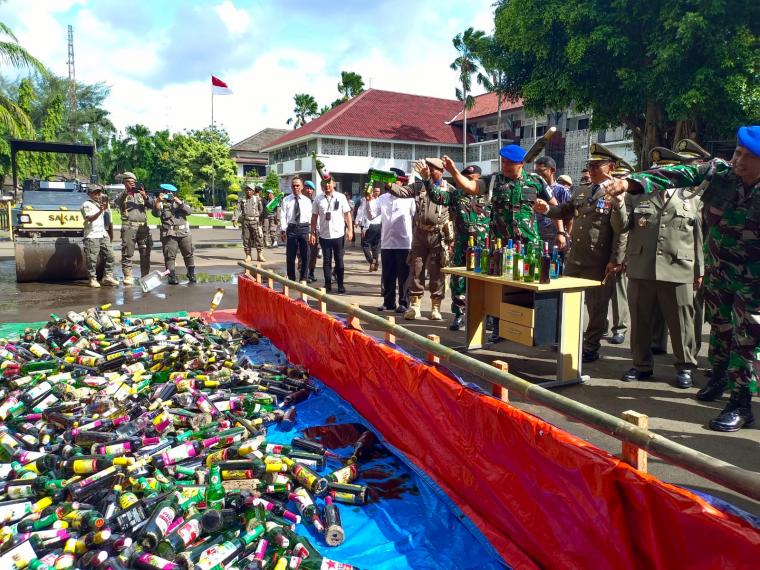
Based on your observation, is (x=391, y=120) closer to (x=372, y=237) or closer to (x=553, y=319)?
(x=372, y=237)

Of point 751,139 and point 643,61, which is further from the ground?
point 643,61

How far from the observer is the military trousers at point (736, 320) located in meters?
4.04

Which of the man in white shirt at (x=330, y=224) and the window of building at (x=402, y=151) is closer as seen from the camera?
the man in white shirt at (x=330, y=224)

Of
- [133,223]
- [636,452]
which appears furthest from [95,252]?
[636,452]

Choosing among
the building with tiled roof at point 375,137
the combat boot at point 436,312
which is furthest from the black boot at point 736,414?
the building with tiled roof at point 375,137

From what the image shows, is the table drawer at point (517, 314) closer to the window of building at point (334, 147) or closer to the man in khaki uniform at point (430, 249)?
the man in khaki uniform at point (430, 249)

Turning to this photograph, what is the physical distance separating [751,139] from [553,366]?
3.05 m

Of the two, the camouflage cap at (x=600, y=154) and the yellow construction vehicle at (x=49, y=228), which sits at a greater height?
the camouflage cap at (x=600, y=154)

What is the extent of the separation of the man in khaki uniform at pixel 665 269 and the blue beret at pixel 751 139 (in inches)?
47.5

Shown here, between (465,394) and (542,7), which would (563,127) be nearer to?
(542,7)

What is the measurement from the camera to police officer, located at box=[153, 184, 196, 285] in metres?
11.7

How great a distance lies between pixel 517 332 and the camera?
5426 mm

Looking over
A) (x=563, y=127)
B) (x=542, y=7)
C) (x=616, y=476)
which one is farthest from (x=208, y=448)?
(x=563, y=127)

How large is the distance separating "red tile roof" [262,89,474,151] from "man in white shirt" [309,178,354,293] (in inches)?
1280
